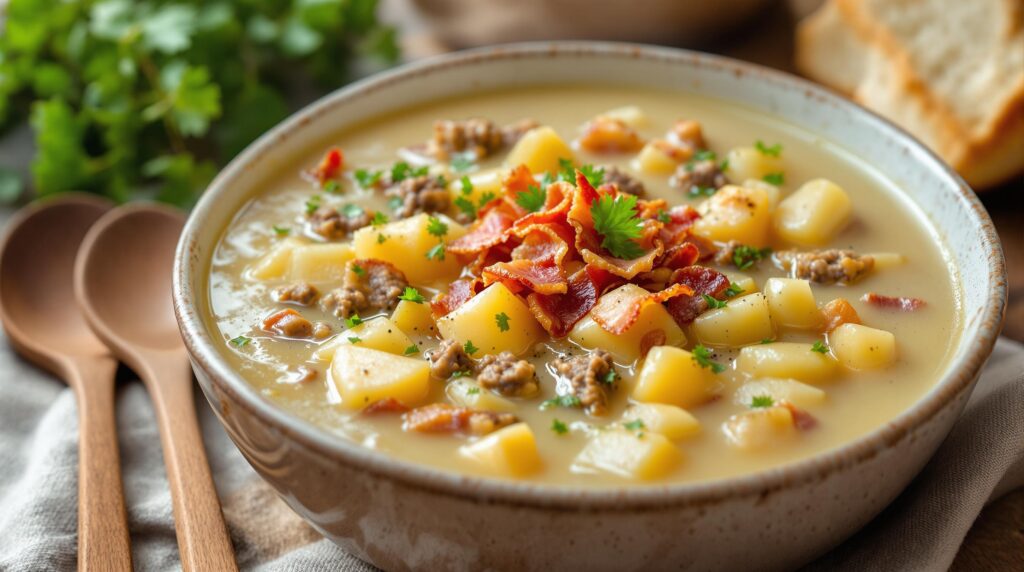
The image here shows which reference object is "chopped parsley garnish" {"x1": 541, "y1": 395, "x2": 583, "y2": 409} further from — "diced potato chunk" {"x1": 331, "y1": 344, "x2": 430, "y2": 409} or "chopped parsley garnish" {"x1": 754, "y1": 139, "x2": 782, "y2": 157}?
"chopped parsley garnish" {"x1": 754, "y1": 139, "x2": 782, "y2": 157}

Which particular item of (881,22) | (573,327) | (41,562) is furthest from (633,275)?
(881,22)

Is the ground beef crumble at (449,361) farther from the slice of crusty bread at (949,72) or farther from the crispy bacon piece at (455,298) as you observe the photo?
the slice of crusty bread at (949,72)

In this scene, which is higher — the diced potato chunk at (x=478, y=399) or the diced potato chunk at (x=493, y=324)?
the diced potato chunk at (x=493, y=324)

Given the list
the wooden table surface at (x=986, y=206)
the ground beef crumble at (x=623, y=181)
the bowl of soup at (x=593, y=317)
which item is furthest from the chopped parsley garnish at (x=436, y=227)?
the wooden table surface at (x=986, y=206)

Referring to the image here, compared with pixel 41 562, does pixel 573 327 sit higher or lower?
higher

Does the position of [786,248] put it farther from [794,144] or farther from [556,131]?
[556,131]

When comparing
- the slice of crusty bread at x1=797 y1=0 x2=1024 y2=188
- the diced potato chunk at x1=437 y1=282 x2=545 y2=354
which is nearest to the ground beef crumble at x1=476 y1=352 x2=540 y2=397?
the diced potato chunk at x1=437 y1=282 x2=545 y2=354

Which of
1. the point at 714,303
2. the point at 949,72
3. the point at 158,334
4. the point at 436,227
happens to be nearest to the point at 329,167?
the point at 436,227
